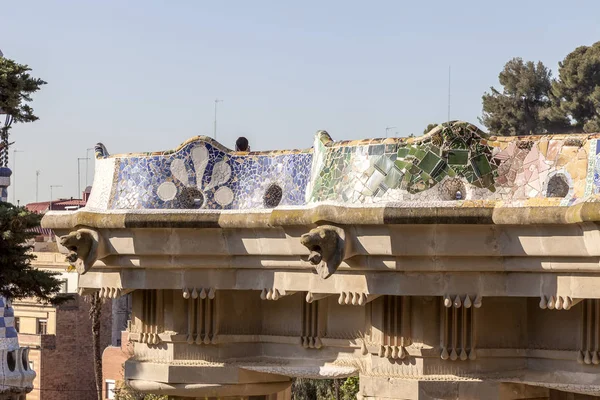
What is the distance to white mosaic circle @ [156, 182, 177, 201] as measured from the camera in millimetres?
18422

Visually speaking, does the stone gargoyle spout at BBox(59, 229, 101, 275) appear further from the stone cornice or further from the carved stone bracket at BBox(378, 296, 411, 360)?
the carved stone bracket at BBox(378, 296, 411, 360)

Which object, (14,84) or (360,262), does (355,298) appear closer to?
(360,262)

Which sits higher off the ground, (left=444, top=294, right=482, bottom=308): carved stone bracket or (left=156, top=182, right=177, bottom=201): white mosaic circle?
(left=156, top=182, right=177, bottom=201): white mosaic circle

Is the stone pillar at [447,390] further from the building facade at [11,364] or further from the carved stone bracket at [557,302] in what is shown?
the building facade at [11,364]

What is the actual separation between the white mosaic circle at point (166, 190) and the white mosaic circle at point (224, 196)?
0.49 m

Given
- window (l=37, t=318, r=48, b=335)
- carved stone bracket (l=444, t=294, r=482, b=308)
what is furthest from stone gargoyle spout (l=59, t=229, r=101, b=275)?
window (l=37, t=318, r=48, b=335)

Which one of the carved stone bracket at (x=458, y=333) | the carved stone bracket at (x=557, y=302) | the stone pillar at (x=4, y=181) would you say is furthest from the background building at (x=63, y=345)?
the carved stone bracket at (x=557, y=302)

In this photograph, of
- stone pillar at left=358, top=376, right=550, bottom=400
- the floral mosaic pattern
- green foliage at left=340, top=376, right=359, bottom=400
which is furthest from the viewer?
green foliage at left=340, top=376, right=359, bottom=400

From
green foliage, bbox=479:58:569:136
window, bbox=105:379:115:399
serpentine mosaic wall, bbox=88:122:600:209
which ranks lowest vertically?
window, bbox=105:379:115:399

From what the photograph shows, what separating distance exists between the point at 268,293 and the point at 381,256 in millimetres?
2209

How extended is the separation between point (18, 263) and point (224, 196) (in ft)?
33.2

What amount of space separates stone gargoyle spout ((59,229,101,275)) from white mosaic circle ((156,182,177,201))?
0.89 metres

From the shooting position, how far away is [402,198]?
15.8 meters

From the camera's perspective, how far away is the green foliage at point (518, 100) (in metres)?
62.9
